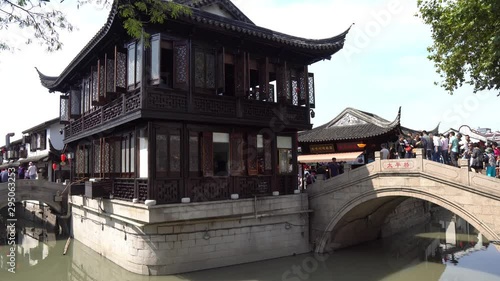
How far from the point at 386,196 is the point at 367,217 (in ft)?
10.7

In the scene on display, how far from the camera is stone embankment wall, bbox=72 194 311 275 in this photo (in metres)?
9.90

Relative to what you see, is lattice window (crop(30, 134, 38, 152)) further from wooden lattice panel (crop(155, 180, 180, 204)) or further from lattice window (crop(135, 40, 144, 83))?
wooden lattice panel (crop(155, 180, 180, 204))

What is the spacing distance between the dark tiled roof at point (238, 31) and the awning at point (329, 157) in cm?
618

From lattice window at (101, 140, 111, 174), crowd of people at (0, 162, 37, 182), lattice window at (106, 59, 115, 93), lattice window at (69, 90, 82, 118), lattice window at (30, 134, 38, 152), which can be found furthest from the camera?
lattice window at (30, 134, 38, 152)

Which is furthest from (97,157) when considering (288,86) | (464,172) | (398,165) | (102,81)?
(464,172)

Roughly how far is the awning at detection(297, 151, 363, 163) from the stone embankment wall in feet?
19.4

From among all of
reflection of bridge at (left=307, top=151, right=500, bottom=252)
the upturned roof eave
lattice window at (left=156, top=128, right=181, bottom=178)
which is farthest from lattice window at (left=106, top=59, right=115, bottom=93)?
reflection of bridge at (left=307, top=151, right=500, bottom=252)

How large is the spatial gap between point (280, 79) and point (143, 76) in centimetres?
480

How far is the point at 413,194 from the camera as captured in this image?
10.7 m

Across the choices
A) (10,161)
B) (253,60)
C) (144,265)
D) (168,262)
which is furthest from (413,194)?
(10,161)

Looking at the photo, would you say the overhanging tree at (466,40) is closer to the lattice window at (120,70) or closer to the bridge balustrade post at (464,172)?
the bridge balustrade post at (464,172)

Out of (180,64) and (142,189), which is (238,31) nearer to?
(180,64)

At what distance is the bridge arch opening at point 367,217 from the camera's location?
9.86 m

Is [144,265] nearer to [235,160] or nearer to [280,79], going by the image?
[235,160]
